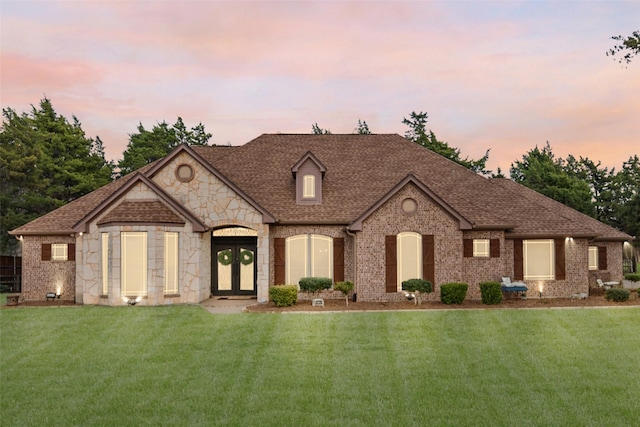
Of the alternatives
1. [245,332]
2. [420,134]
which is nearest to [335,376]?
[245,332]

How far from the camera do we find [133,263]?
22984mm

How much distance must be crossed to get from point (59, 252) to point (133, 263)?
596 centimetres

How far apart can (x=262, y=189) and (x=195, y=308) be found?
7597 millimetres

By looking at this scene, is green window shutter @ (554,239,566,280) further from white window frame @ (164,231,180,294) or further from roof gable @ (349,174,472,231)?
white window frame @ (164,231,180,294)

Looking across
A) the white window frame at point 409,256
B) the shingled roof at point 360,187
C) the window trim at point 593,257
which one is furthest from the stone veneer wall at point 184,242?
the window trim at point 593,257

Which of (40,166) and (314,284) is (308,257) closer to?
(314,284)

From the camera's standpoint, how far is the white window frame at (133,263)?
23.0m

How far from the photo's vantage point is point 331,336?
17438 millimetres

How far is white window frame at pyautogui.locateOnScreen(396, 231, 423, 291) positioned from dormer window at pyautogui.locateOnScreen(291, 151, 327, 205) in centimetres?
458

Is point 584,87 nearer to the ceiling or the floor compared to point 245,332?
nearer to the ceiling

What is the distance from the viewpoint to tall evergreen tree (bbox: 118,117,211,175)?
2058 inches

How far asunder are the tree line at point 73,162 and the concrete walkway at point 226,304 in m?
17.3

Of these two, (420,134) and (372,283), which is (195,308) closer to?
(372,283)

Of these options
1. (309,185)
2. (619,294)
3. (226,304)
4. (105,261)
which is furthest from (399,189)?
(105,261)
